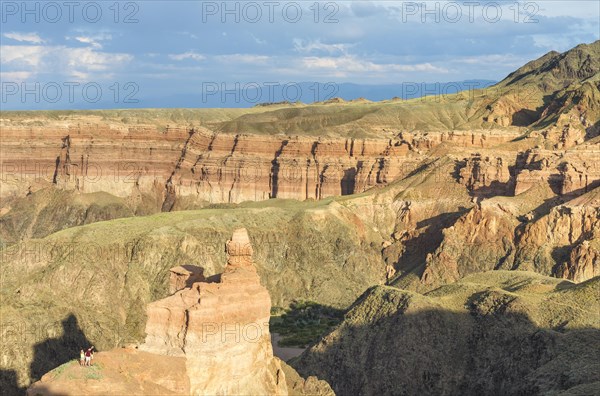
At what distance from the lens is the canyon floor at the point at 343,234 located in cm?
6456

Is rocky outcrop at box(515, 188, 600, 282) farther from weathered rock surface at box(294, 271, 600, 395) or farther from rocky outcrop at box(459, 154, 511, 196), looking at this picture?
weathered rock surface at box(294, 271, 600, 395)

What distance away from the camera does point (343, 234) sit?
117 meters

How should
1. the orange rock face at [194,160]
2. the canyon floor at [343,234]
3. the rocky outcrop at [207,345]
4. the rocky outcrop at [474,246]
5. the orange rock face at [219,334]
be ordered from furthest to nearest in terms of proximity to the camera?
1. the orange rock face at [194,160]
2. the rocky outcrop at [474,246]
3. the canyon floor at [343,234]
4. the orange rock face at [219,334]
5. the rocky outcrop at [207,345]

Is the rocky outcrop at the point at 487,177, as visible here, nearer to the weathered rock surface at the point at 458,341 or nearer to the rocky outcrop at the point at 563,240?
the rocky outcrop at the point at 563,240

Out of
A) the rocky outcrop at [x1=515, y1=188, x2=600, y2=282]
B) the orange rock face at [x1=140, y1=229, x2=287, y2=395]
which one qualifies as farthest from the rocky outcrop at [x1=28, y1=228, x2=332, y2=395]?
the rocky outcrop at [x1=515, y1=188, x2=600, y2=282]

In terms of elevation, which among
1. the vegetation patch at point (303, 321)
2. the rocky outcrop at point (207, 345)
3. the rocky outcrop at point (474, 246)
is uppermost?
the rocky outcrop at point (207, 345)

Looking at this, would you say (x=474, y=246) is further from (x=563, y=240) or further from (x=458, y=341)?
(x=458, y=341)

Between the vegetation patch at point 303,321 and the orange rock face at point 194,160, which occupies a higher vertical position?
the orange rock face at point 194,160

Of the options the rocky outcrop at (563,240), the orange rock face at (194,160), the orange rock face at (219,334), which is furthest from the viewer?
the orange rock face at (194,160)

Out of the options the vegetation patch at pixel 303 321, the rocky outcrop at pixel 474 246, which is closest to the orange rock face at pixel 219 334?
the vegetation patch at pixel 303 321

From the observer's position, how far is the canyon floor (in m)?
64.6

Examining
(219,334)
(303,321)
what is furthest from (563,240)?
(219,334)

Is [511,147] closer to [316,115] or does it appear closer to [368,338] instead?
[316,115]

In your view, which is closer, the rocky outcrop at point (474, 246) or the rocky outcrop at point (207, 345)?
the rocky outcrop at point (207, 345)
